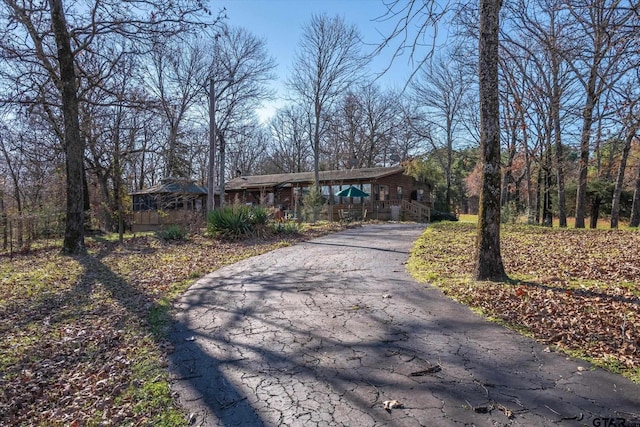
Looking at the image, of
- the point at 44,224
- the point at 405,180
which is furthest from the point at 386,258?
the point at 405,180

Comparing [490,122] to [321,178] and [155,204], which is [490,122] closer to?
[321,178]

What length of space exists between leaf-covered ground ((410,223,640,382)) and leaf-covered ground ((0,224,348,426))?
3558 millimetres

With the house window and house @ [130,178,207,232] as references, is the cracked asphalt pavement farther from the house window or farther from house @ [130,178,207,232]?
the house window

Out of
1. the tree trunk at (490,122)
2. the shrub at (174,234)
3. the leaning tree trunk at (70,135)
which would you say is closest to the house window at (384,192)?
the shrub at (174,234)

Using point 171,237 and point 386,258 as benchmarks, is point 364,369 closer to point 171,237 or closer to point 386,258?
point 386,258

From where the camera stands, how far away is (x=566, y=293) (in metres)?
4.79

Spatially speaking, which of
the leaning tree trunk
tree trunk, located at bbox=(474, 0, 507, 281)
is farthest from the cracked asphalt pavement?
the leaning tree trunk

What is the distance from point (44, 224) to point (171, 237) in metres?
5.73

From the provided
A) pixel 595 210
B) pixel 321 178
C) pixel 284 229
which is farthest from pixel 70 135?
pixel 595 210

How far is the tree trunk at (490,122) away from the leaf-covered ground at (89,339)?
4636 mm

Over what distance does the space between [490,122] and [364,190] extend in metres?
20.6

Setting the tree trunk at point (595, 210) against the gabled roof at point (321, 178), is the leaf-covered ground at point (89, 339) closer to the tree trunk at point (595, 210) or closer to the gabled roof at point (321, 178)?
the gabled roof at point (321, 178)

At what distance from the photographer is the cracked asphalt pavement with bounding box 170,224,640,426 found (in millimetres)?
2527

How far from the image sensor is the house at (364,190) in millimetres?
24641
